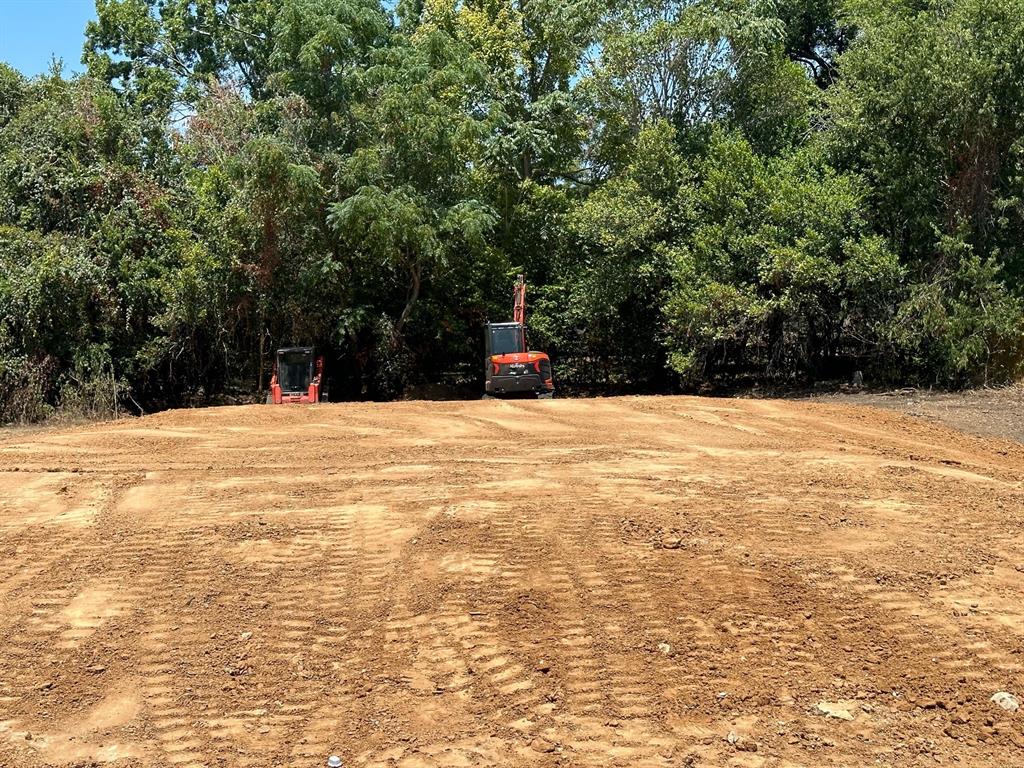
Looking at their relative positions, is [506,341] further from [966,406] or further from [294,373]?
[966,406]

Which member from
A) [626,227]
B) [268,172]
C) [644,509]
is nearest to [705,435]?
[644,509]

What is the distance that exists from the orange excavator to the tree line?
10.2 feet

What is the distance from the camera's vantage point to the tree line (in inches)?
734

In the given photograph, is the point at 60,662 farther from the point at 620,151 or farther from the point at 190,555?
the point at 620,151

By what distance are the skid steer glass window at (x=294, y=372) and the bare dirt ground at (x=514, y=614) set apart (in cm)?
1018

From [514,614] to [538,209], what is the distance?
20.5m

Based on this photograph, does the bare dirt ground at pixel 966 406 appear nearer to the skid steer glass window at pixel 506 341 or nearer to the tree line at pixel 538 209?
the tree line at pixel 538 209

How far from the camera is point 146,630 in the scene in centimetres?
554

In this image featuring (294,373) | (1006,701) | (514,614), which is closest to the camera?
(1006,701)

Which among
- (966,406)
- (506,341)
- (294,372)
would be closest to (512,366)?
(506,341)

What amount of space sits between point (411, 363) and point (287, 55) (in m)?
8.17

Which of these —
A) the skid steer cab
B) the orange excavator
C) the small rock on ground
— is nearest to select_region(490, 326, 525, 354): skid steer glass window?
the orange excavator

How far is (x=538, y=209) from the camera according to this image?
2503 centimetres

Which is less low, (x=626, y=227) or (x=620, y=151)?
(x=620, y=151)
